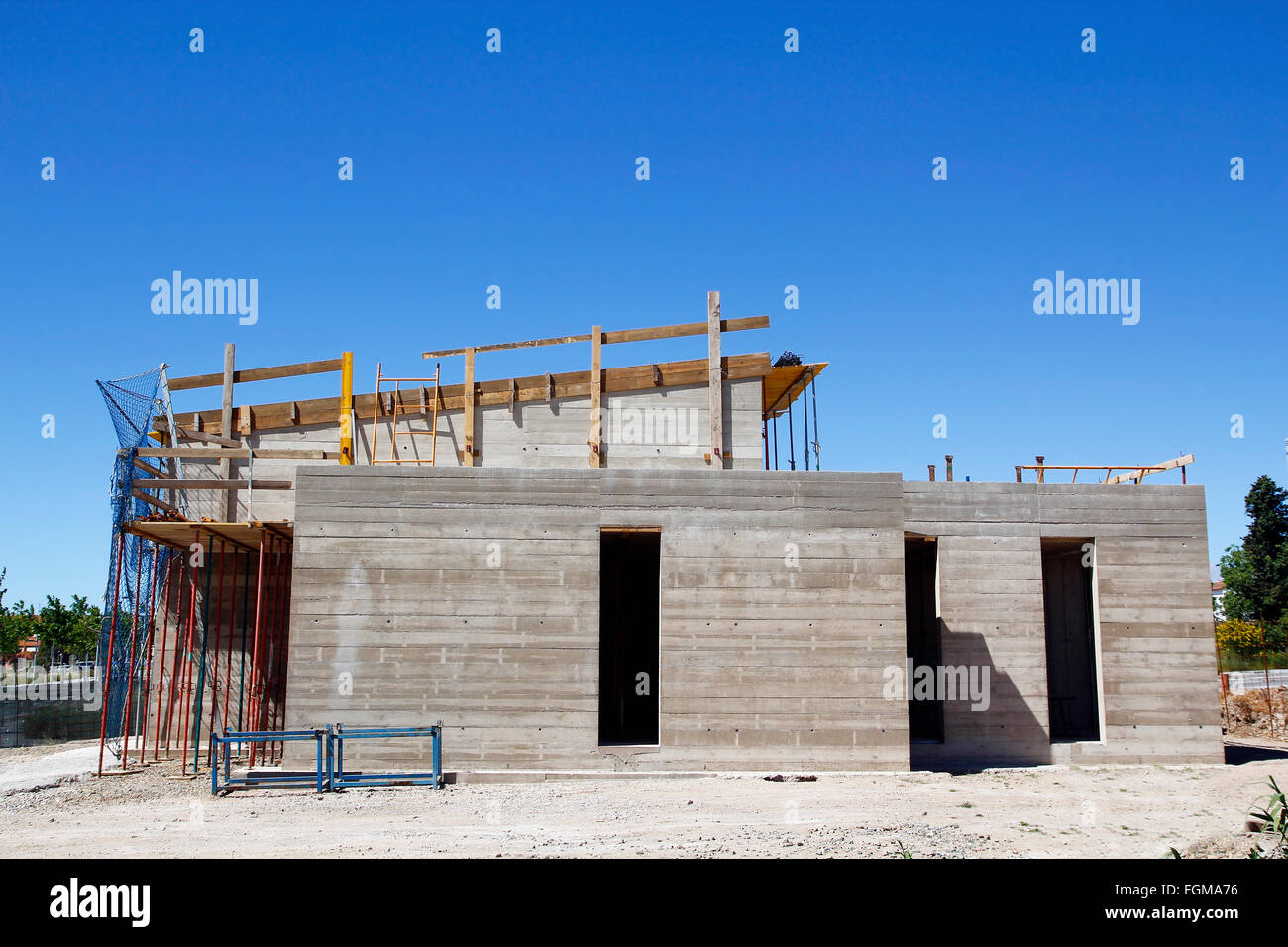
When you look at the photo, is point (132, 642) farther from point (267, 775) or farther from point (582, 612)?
point (582, 612)

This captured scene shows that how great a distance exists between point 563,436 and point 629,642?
5185mm

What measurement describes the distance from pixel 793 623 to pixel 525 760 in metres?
5.43

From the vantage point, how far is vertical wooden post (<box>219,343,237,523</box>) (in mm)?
21734

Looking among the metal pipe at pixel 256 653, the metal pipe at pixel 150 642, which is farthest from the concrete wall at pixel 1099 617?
the metal pipe at pixel 150 642

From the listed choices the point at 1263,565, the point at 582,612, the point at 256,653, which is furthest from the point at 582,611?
the point at 1263,565

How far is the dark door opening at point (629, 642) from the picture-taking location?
73.8ft

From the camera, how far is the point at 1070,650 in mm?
23266

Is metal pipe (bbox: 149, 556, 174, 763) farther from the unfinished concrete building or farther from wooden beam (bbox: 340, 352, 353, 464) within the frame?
wooden beam (bbox: 340, 352, 353, 464)

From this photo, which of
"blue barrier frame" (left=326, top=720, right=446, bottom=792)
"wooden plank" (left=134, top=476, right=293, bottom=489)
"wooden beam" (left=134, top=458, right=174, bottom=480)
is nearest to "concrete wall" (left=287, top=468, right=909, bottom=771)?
"blue barrier frame" (left=326, top=720, right=446, bottom=792)
